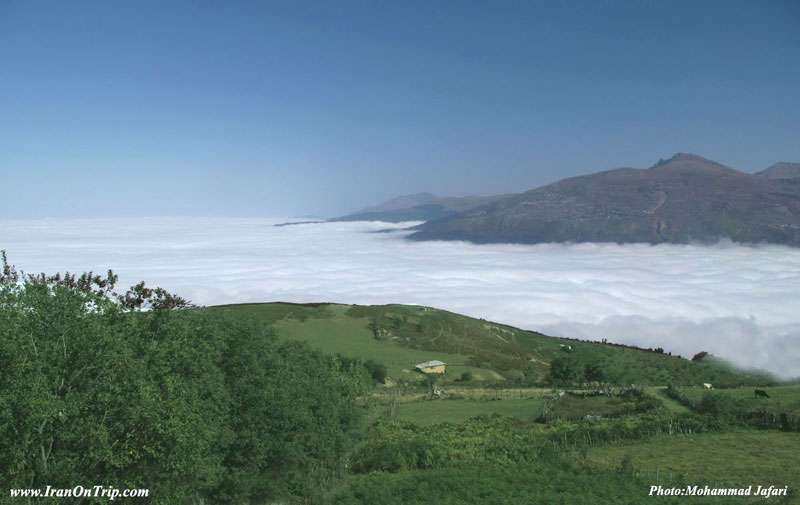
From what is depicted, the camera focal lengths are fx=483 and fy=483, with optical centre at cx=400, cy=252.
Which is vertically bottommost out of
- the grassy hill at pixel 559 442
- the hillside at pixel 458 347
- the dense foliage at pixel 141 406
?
the hillside at pixel 458 347

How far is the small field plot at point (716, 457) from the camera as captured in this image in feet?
96.2

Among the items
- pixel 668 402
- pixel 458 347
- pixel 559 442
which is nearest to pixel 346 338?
pixel 458 347

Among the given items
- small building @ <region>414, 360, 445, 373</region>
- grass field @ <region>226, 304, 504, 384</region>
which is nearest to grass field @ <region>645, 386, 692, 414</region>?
grass field @ <region>226, 304, 504, 384</region>

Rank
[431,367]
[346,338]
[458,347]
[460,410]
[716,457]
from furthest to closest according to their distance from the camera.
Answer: [458,347], [346,338], [431,367], [460,410], [716,457]

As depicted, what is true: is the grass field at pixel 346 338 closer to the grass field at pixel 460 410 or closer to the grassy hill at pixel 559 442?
the grassy hill at pixel 559 442

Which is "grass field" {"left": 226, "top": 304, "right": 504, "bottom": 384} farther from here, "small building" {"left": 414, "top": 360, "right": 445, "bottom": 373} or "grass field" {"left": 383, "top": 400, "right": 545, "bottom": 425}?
"grass field" {"left": 383, "top": 400, "right": 545, "bottom": 425}

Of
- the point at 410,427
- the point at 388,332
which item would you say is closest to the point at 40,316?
the point at 410,427

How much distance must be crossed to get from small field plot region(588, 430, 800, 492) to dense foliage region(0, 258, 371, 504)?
21.9 metres

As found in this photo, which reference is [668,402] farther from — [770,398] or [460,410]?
[460,410]

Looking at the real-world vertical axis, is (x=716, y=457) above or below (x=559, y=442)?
above

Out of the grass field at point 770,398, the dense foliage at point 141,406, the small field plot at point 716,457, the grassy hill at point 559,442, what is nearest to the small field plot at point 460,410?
the grassy hill at point 559,442

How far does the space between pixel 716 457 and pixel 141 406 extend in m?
36.1

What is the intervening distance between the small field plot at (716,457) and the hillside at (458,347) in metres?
36.4

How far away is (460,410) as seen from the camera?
5128 cm
